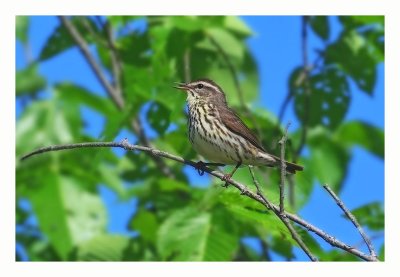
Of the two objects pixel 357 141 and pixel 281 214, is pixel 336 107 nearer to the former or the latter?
pixel 357 141

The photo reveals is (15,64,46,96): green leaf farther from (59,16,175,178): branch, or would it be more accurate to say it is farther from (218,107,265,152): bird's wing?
(218,107,265,152): bird's wing

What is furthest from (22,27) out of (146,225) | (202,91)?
(202,91)

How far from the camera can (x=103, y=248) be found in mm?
8555

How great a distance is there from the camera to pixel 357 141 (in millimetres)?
9961

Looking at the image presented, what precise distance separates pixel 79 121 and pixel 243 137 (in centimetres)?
326

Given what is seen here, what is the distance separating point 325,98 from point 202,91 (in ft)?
5.70

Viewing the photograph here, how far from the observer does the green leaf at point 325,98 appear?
8.65m

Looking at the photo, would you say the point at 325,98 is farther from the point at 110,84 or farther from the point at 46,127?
the point at 46,127

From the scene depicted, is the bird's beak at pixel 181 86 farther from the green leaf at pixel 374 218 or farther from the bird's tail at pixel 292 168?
the green leaf at pixel 374 218

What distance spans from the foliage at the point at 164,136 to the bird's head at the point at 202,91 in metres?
0.11

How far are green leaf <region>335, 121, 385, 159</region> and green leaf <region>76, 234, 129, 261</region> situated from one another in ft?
9.24

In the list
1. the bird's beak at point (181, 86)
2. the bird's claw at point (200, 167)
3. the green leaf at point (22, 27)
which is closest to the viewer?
the bird's claw at point (200, 167)

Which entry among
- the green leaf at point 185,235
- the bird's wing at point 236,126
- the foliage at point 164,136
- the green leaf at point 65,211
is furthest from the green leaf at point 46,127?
the bird's wing at point 236,126

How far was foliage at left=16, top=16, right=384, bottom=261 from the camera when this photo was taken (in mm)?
7574
